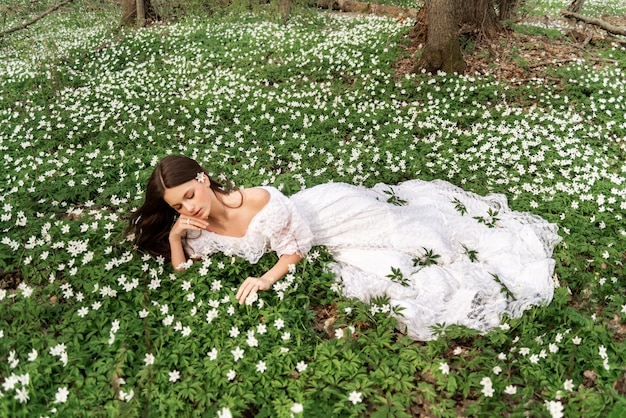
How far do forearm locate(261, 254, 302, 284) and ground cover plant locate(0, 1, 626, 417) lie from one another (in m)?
0.10

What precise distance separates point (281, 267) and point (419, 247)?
149 cm

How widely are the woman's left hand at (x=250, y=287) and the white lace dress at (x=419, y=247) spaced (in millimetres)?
403

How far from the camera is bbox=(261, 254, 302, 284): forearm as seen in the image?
157 inches

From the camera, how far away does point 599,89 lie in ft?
27.3

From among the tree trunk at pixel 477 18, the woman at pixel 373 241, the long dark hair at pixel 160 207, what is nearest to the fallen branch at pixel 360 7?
the tree trunk at pixel 477 18

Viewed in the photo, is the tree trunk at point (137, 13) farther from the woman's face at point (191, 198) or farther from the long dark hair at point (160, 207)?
the woman's face at point (191, 198)

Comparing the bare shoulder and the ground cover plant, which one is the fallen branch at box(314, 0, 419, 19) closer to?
the ground cover plant

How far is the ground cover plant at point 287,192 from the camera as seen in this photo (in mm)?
3166

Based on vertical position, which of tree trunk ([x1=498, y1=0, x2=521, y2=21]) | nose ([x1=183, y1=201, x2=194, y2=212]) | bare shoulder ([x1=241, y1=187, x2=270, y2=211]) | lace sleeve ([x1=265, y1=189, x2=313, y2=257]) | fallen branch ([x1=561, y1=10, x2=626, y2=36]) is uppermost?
tree trunk ([x1=498, y1=0, x2=521, y2=21])

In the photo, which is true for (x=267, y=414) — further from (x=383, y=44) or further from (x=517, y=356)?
(x=383, y=44)

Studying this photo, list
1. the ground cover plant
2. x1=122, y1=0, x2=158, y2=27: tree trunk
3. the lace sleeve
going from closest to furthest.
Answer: the ground cover plant < the lace sleeve < x1=122, y1=0, x2=158, y2=27: tree trunk

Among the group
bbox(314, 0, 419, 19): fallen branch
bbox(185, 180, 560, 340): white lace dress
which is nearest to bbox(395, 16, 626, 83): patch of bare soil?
bbox(185, 180, 560, 340): white lace dress

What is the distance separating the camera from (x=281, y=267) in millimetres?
4078

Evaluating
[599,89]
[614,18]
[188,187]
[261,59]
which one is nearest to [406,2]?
[614,18]
